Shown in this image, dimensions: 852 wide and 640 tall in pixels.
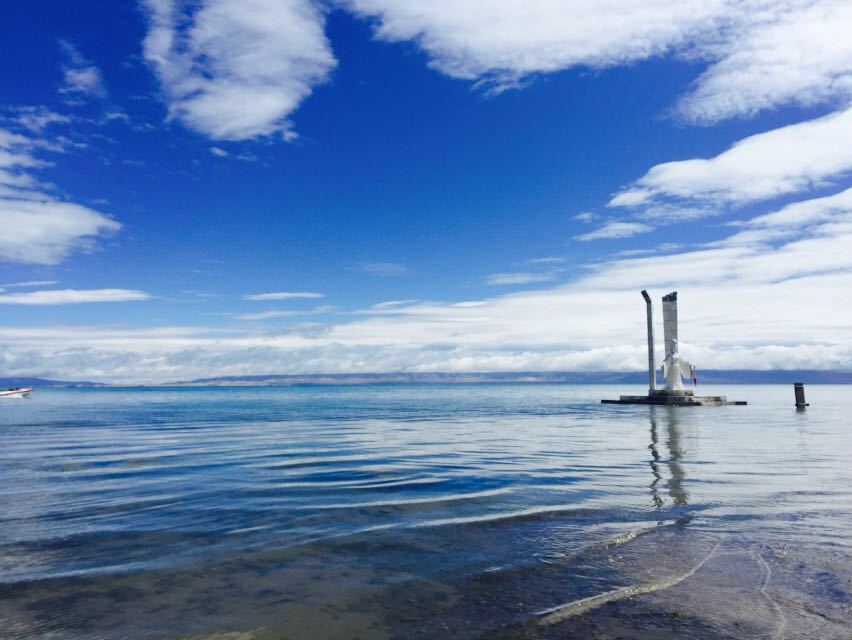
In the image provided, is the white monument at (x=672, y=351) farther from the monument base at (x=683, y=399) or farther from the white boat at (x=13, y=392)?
the white boat at (x=13, y=392)

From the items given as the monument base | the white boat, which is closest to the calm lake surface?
the monument base

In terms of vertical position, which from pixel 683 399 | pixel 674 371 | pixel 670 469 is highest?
pixel 674 371

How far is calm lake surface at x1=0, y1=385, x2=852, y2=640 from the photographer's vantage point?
6191 millimetres

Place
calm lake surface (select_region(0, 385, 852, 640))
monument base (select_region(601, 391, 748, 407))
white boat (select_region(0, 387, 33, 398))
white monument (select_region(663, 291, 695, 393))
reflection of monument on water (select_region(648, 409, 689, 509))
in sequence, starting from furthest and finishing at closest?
white boat (select_region(0, 387, 33, 398)), white monument (select_region(663, 291, 695, 393)), monument base (select_region(601, 391, 748, 407)), reflection of monument on water (select_region(648, 409, 689, 509)), calm lake surface (select_region(0, 385, 852, 640))

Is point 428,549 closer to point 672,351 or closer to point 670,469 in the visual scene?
point 670,469

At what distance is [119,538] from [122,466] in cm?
1152

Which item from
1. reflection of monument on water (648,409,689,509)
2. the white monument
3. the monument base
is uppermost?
the white monument

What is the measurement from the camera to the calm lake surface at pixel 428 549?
6.19 meters

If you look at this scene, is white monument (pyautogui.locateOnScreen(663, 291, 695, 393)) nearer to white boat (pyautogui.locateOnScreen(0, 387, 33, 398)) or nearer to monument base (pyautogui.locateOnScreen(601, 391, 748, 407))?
monument base (pyautogui.locateOnScreen(601, 391, 748, 407))

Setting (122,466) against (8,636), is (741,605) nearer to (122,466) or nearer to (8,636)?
(8,636)

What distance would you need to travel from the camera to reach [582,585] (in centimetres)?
→ 712

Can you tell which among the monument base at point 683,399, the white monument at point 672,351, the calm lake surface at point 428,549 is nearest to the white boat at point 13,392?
the calm lake surface at point 428,549

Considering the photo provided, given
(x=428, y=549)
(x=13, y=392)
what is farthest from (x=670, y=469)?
(x=13, y=392)

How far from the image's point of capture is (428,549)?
898 centimetres
